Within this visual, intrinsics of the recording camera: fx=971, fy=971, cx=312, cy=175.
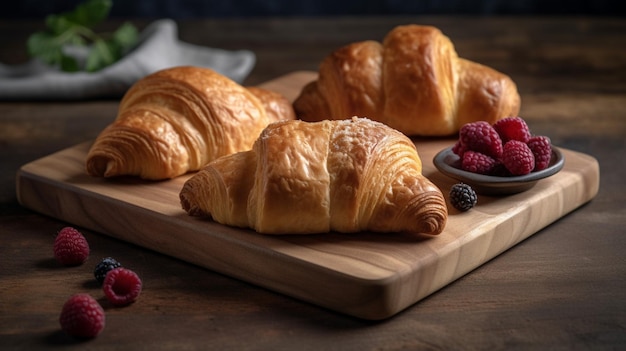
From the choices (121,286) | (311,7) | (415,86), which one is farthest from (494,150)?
(311,7)

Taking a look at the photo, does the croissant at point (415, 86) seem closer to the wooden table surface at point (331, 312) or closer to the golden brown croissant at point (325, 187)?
the wooden table surface at point (331, 312)

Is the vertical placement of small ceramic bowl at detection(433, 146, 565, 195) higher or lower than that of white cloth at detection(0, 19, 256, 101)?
higher

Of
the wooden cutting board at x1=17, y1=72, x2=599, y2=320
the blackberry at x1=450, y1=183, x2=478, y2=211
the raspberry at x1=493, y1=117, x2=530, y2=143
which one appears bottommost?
the wooden cutting board at x1=17, y1=72, x2=599, y2=320

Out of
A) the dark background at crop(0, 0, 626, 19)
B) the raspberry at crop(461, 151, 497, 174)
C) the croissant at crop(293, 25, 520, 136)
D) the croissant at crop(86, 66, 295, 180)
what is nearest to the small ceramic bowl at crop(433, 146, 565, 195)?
the raspberry at crop(461, 151, 497, 174)

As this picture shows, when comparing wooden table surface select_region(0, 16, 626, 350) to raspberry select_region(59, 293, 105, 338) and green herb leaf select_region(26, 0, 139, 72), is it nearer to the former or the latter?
raspberry select_region(59, 293, 105, 338)

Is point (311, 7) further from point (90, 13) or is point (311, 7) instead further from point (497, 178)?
point (497, 178)

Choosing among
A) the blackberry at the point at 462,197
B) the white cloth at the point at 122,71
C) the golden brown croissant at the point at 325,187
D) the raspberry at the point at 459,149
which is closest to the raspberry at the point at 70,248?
the golden brown croissant at the point at 325,187

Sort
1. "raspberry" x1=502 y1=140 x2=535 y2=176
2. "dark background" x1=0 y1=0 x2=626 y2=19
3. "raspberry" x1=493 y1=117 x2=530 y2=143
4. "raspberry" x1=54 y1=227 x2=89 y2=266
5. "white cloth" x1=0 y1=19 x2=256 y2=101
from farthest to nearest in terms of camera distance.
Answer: "dark background" x1=0 y1=0 x2=626 y2=19 < "white cloth" x1=0 y1=19 x2=256 y2=101 < "raspberry" x1=493 y1=117 x2=530 y2=143 < "raspberry" x1=502 y1=140 x2=535 y2=176 < "raspberry" x1=54 y1=227 x2=89 y2=266

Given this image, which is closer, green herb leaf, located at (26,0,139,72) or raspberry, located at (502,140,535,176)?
raspberry, located at (502,140,535,176)
